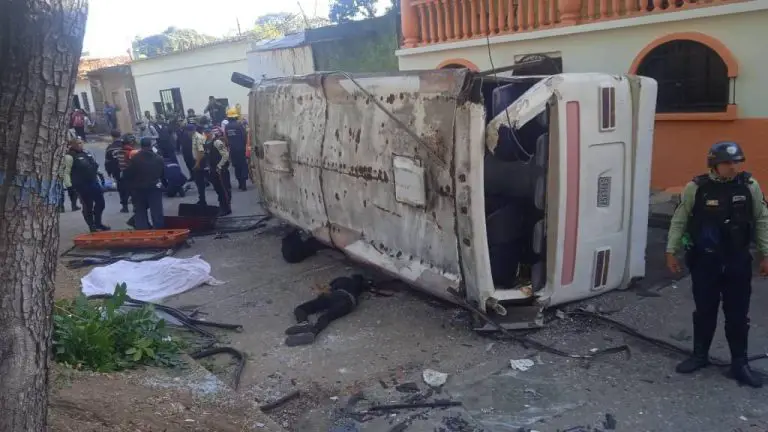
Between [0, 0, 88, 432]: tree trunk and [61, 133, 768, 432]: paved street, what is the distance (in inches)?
76.4

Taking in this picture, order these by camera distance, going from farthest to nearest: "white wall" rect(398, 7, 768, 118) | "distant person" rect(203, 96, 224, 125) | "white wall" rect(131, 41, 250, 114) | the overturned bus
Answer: "white wall" rect(131, 41, 250, 114) → "distant person" rect(203, 96, 224, 125) → "white wall" rect(398, 7, 768, 118) → the overturned bus

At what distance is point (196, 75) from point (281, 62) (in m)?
7.31

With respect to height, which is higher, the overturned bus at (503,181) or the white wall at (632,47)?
the white wall at (632,47)

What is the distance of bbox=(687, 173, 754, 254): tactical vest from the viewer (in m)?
3.96

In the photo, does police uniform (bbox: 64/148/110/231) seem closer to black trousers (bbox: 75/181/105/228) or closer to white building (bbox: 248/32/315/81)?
black trousers (bbox: 75/181/105/228)

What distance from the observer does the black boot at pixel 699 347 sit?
4258mm

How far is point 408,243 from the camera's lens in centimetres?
562

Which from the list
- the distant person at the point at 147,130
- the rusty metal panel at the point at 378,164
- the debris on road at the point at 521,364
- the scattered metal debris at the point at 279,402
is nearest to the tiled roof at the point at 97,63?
the distant person at the point at 147,130

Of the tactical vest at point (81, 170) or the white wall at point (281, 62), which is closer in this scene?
the tactical vest at point (81, 170)

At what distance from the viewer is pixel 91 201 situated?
995 cm

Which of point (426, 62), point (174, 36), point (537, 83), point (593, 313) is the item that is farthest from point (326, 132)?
point (174, 36)

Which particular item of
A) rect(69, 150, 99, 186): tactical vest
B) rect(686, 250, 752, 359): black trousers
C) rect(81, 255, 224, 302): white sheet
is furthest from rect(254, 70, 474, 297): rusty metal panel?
rect(69, 150, 99, 186): tactical vest

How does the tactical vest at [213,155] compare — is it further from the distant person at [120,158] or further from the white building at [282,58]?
the white building at [282,58]

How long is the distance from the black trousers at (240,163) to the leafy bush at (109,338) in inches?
296
